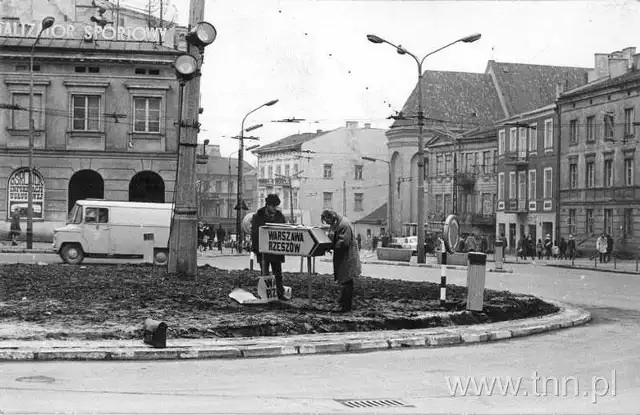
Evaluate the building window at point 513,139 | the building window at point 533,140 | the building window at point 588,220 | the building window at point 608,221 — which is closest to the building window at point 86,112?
the building window at point 608,221

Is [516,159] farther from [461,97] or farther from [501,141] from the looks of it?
[461,97]

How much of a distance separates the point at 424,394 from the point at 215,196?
107263mm

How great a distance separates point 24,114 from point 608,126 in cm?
3357

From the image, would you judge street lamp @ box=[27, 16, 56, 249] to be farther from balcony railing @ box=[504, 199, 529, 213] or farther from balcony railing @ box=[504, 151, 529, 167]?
balcony railing @ box=[504, 199, 529, 213]

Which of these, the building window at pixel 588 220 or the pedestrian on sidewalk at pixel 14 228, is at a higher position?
the building window at pixel 588 220

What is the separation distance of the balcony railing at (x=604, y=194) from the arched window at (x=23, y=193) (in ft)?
106

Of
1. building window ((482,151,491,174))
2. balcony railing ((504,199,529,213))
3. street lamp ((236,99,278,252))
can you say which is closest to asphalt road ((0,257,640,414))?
street lamp ((236,99,278,252))

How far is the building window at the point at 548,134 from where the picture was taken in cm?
6310

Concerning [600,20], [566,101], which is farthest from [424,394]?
[566,101]

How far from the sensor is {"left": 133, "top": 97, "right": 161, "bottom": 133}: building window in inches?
1816

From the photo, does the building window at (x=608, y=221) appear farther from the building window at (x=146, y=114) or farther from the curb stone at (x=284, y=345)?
the curb stone at (x=284, y=345)

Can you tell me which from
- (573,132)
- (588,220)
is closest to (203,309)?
(588,220)

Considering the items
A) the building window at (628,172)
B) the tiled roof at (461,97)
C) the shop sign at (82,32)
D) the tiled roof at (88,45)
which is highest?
the tiled roof at (461,97)

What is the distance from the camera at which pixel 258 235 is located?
50.0 feet
